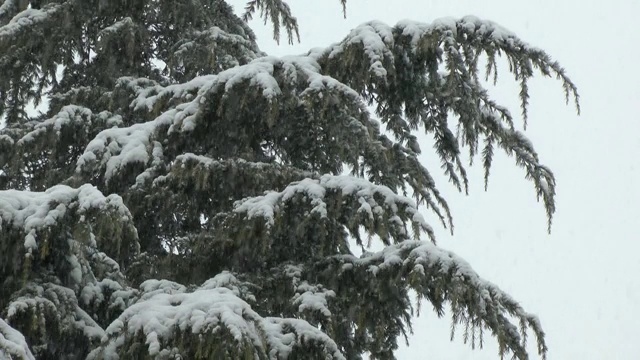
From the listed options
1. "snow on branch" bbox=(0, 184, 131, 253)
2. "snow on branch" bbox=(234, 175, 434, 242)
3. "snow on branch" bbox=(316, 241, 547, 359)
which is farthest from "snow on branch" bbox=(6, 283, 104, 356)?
"snow on branch" bbox=(316, 241, 547, 359)

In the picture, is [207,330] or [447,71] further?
[447,71]

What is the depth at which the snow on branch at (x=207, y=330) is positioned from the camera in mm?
3656

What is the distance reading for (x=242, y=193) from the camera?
16.9 ft

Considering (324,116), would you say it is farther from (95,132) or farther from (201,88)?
(95,132)

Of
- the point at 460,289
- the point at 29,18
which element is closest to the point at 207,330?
the point at 460,289

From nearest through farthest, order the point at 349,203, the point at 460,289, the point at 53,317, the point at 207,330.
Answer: the point at 207,330, the point at 53,317, the point at 460,289, the point at 349,203

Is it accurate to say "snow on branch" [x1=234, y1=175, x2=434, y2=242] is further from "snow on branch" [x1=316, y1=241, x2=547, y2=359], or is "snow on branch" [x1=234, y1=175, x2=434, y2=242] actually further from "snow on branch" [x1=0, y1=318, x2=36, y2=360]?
"snow on branch" [x1=0, y1=318, x2=36, y2=360]

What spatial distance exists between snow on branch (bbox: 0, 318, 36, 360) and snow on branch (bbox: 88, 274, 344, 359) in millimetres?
411

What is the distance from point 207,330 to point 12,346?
0.67 meters

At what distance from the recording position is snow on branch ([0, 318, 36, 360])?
3.44m

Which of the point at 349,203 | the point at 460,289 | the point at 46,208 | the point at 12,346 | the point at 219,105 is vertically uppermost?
the point at 219,105

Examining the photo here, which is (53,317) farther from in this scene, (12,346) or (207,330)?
(207,330)

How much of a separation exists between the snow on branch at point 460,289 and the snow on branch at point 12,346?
1596mm

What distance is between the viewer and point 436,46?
5.21m
